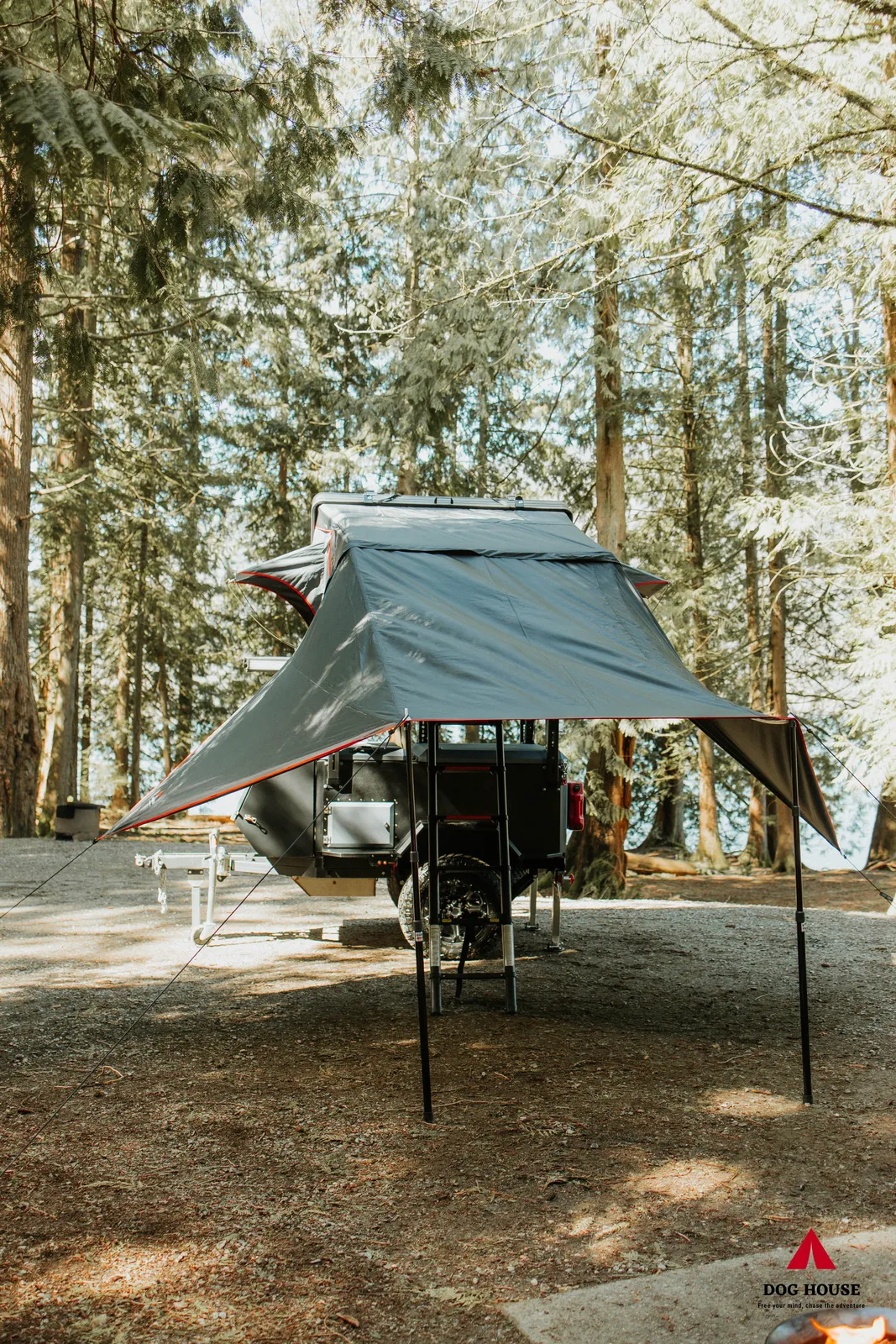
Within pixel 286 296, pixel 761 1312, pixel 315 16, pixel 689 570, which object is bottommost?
pixel 761 1312

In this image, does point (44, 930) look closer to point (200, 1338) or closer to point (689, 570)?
point (200, 1338)

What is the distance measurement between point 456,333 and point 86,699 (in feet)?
49.4

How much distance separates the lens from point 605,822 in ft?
39.7

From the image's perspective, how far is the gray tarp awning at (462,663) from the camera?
4602 mm

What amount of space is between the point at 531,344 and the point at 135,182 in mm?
6555

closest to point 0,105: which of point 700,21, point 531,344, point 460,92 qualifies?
point 460,92

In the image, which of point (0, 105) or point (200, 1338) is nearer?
point (200, 1338)

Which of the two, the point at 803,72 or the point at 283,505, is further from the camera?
the point at 283,505

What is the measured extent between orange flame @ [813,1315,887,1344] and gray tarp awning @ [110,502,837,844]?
2352mm

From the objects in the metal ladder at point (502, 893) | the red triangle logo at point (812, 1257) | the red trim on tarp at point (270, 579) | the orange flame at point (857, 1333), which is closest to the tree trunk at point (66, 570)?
the red trim on tarp at point (270, 579)

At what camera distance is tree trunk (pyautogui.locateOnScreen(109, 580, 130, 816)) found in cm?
2114

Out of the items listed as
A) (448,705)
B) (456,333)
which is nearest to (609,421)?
(456,333)

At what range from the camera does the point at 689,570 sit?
56.4ft

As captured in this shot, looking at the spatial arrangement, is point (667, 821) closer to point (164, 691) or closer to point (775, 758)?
point (164, 691)
